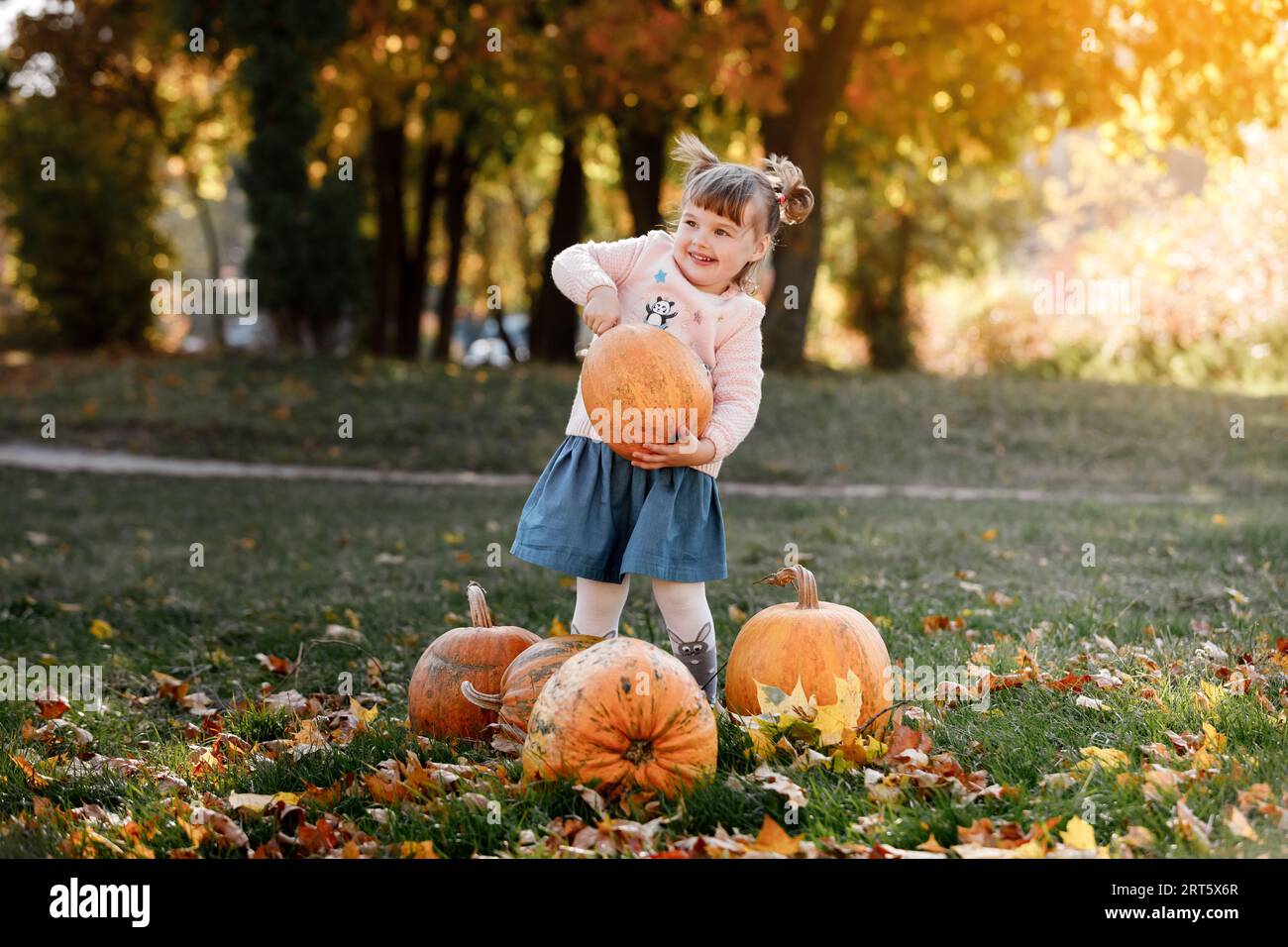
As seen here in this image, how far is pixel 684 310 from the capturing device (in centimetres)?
399

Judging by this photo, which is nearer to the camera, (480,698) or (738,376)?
(480,698)

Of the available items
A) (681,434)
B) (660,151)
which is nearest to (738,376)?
(681,434)

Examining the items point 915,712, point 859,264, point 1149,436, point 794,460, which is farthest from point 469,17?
point 915,712

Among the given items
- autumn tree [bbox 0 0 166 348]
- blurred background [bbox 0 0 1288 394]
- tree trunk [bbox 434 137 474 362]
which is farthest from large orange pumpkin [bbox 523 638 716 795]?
autumn tree [bbox 0 0 166 348]

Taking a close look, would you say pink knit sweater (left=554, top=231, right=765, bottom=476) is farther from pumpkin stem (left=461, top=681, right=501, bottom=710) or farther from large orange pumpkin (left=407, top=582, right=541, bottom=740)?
pumpkin stem (left=461, top=681, right=501, bottom=710)

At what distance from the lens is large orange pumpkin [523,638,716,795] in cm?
314

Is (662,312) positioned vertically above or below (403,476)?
above

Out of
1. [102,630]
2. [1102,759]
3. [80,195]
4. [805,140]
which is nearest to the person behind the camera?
[1102,759]

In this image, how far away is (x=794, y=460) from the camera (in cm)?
1196

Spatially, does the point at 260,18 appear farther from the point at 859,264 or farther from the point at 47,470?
the point at 859,264

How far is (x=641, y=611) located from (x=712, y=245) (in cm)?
246

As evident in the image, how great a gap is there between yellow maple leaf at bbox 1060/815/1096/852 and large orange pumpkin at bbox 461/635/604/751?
136 cm

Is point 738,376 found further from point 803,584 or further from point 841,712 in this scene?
point 841,712

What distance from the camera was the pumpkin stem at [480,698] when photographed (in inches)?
144
